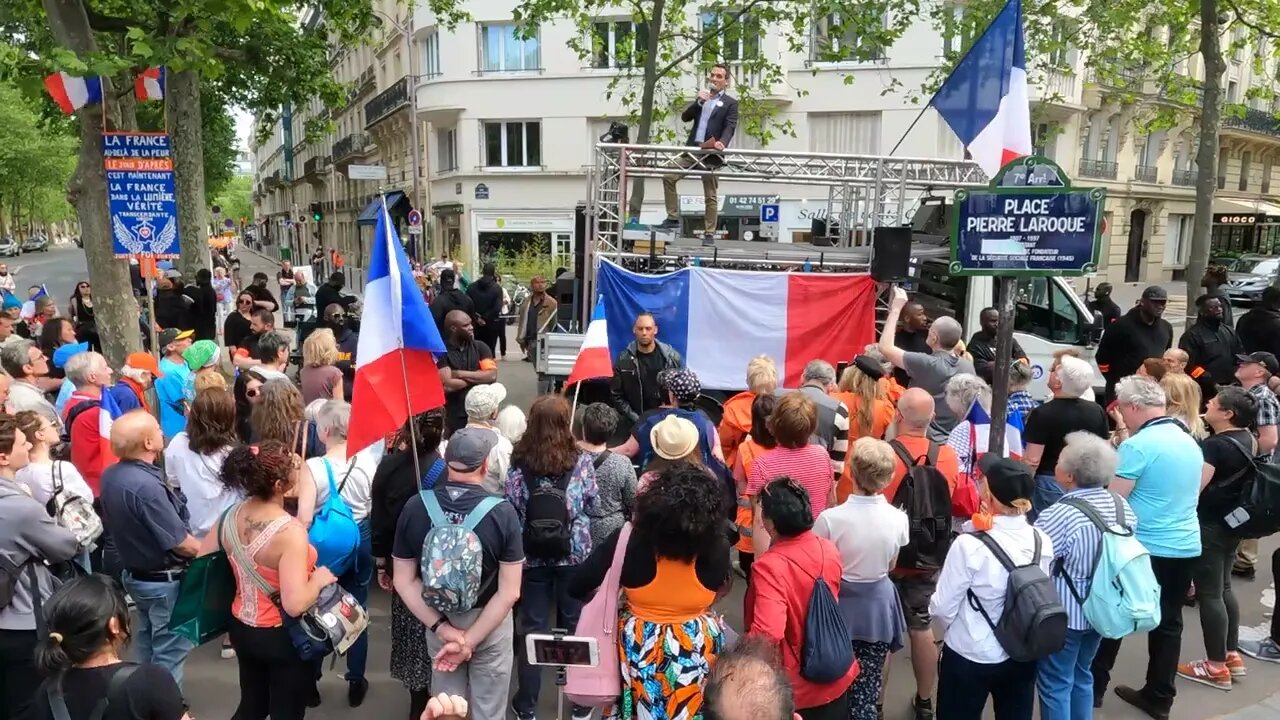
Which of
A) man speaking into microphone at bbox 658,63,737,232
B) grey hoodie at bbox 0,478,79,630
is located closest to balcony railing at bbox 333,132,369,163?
man speaking into microphone at bbox 658,63,737,232

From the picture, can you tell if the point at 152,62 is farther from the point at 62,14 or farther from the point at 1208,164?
the point at 1208,164

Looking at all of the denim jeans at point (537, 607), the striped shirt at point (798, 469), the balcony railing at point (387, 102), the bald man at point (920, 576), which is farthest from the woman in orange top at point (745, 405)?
the balcony railing at point (387, 102)

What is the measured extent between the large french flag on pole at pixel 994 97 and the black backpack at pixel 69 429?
5826mm

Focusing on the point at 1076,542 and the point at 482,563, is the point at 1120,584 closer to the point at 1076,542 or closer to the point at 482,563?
the point at 1076,542

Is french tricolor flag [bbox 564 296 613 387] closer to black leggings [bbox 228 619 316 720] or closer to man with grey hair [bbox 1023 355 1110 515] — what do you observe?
man with grey hair [bbox 1023 355 1110 515]

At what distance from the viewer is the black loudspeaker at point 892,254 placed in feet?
25.1

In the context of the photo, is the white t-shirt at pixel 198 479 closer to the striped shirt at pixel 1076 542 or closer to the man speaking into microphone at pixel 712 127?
the striped shirt at pixel 1076 542

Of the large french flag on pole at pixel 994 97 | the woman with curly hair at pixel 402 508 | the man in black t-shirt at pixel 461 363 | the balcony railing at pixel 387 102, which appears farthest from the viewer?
the balcony railing at pixel 387 102

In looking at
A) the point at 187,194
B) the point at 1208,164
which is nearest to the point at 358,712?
the point at 1208,164

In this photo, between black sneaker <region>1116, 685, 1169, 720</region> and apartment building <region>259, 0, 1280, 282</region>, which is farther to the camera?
apartment building <region>259, 0, 1280, 282</region>

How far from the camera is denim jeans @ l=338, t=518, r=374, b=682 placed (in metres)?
4.53

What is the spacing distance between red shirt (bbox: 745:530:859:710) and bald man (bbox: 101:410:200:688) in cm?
260

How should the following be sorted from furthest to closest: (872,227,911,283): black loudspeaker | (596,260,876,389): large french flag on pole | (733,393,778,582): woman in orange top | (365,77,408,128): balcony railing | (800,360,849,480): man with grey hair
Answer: (365,77,408,128): balcony railing → (596,260,876,389): large french flag on pole → (872,227,911,283): black loudspeaker → (800,360,849,480): man with grey hair → (733,393,778,582): woman in orange top

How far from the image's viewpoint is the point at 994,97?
5.89 metres
